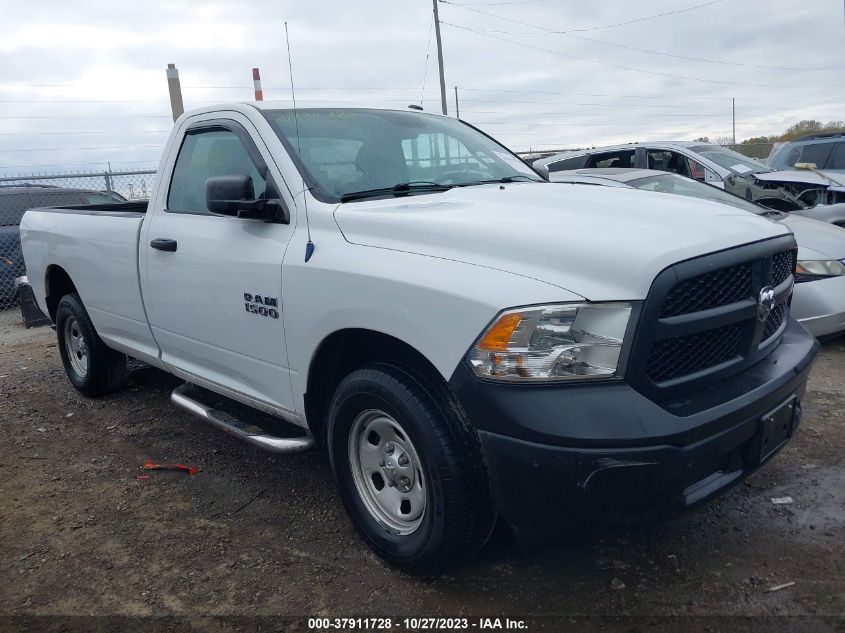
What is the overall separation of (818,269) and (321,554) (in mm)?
4254

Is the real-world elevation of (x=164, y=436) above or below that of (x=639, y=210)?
below

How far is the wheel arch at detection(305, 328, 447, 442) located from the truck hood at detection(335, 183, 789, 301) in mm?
370

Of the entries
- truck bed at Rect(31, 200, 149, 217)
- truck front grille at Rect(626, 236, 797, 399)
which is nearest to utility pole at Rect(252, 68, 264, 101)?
truck bed at Rect(31, 200, 149, 217)

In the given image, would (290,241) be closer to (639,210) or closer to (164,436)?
(639,210)

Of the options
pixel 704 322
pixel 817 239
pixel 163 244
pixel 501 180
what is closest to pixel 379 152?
pixel 501 180

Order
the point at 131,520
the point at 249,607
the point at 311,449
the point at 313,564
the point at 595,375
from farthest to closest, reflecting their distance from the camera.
→ the point at 131,520, the point at 311,449, the point at 313,564, the point at 249,607, the point at 595,375

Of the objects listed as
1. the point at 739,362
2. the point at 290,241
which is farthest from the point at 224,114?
the point at 739,362

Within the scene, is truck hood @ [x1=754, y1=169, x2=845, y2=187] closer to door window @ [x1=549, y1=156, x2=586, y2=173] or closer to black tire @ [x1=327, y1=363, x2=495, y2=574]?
door window @ [x1=549, y1=156, x2=586, y2=173]

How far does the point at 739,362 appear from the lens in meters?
2.66

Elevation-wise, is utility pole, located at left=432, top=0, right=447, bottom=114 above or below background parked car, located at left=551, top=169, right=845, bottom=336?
above

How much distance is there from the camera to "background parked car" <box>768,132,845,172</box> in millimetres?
10125

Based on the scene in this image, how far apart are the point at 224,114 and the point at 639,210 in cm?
221

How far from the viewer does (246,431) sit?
11.8 feet

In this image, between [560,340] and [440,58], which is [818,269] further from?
[440,58]
